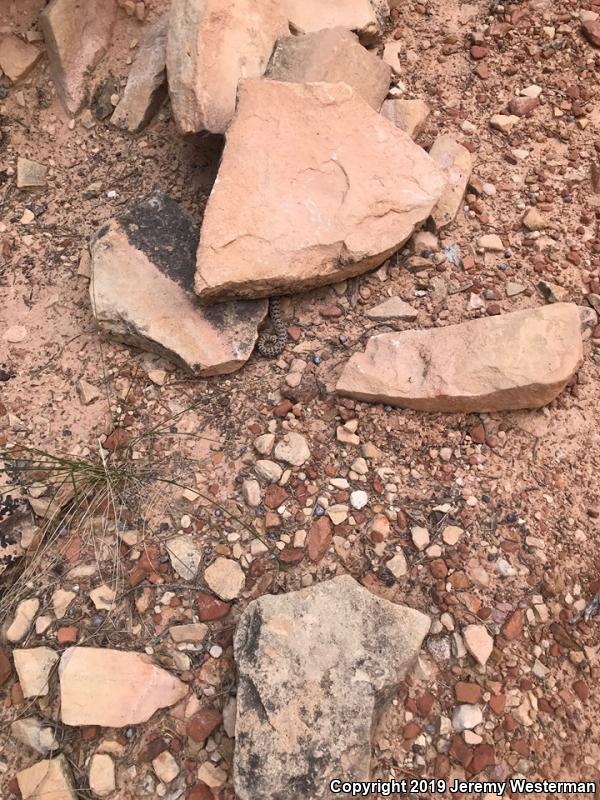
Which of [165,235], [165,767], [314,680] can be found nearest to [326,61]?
[165,235]

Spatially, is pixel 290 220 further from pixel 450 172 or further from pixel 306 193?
pixel 450 172

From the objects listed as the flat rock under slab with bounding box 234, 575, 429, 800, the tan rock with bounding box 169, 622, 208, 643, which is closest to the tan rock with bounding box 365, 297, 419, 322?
the flat rock under slab with bounding box 234, 575, 429, 800

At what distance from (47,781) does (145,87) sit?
2.42m

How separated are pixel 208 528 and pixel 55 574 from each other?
45cm

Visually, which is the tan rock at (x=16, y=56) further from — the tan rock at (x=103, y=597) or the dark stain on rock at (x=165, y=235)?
the tan rock at (x=103, y=597)

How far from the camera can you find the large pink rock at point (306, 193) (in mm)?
2141

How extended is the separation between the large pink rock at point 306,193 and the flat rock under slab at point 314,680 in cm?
99

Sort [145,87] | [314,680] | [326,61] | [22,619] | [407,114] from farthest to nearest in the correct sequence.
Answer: [145,87]
[407,114]
[326,61]
[22,619]
[314,680]

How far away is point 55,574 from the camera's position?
192cm

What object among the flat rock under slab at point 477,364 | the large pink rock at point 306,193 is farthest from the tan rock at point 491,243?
the flat rock under slab at point 477,364

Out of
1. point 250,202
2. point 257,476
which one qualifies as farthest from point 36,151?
point 257,476

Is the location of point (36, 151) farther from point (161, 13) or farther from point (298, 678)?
point (298, 678)

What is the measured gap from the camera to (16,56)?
2.80 m

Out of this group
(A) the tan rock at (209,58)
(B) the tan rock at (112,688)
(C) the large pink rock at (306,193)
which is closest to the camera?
(B) the tan rock at (112,688)
